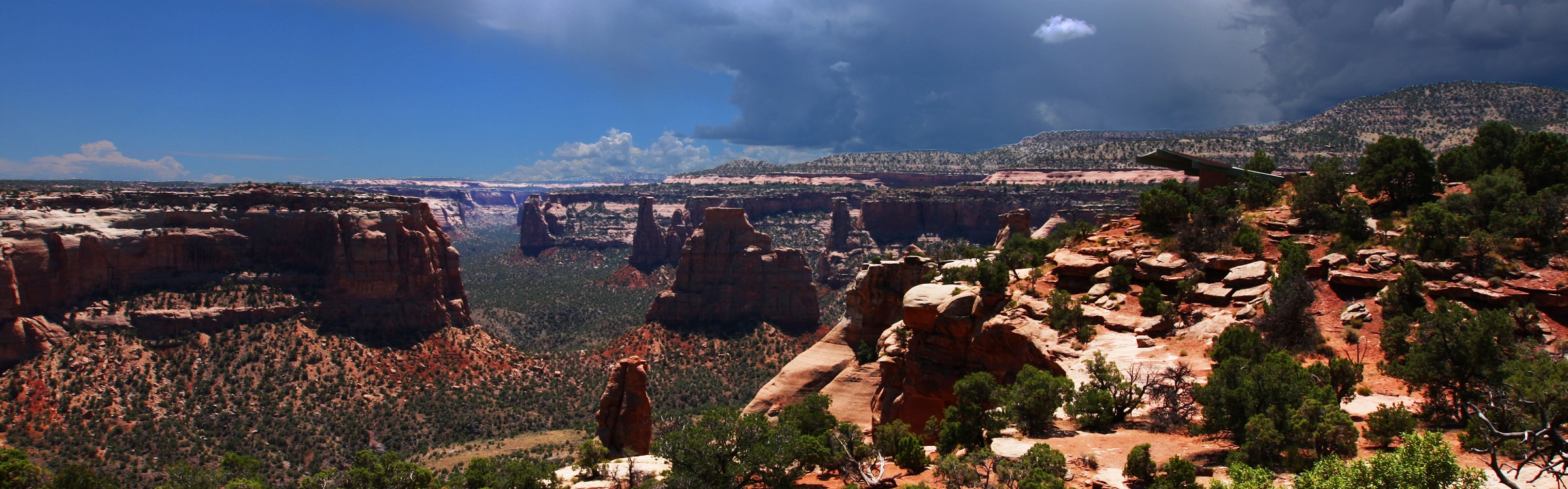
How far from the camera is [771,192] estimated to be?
16862 cm

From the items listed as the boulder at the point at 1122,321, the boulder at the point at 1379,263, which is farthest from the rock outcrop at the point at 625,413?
the boulder at the point at 1379,263

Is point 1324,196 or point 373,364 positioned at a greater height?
point 1324,196

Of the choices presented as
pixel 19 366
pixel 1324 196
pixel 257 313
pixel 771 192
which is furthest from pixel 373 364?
pixel 771 192

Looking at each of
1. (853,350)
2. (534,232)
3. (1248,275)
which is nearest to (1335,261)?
(1248,275)

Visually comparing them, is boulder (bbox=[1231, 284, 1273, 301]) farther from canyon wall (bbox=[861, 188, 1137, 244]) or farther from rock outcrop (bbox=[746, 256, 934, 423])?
canyon wall (bbox=[861, 188, 1137, 244])

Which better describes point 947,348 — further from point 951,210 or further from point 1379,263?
point 951,210

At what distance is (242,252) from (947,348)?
200 feet

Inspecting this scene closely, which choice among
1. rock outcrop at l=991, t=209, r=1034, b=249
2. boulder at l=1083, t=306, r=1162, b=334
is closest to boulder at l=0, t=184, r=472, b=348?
rock outcrop at l=991, t=209, r=1034, b=249

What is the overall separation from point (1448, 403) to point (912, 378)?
1645 centimetres

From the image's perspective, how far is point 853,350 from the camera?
43.3m

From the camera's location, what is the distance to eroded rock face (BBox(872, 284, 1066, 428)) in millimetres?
27516

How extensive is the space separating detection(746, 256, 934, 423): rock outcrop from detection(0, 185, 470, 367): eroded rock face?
41.0 metres

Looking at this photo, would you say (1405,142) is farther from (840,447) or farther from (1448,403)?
(840,447)

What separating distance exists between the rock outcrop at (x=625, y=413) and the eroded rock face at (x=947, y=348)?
10368mm
